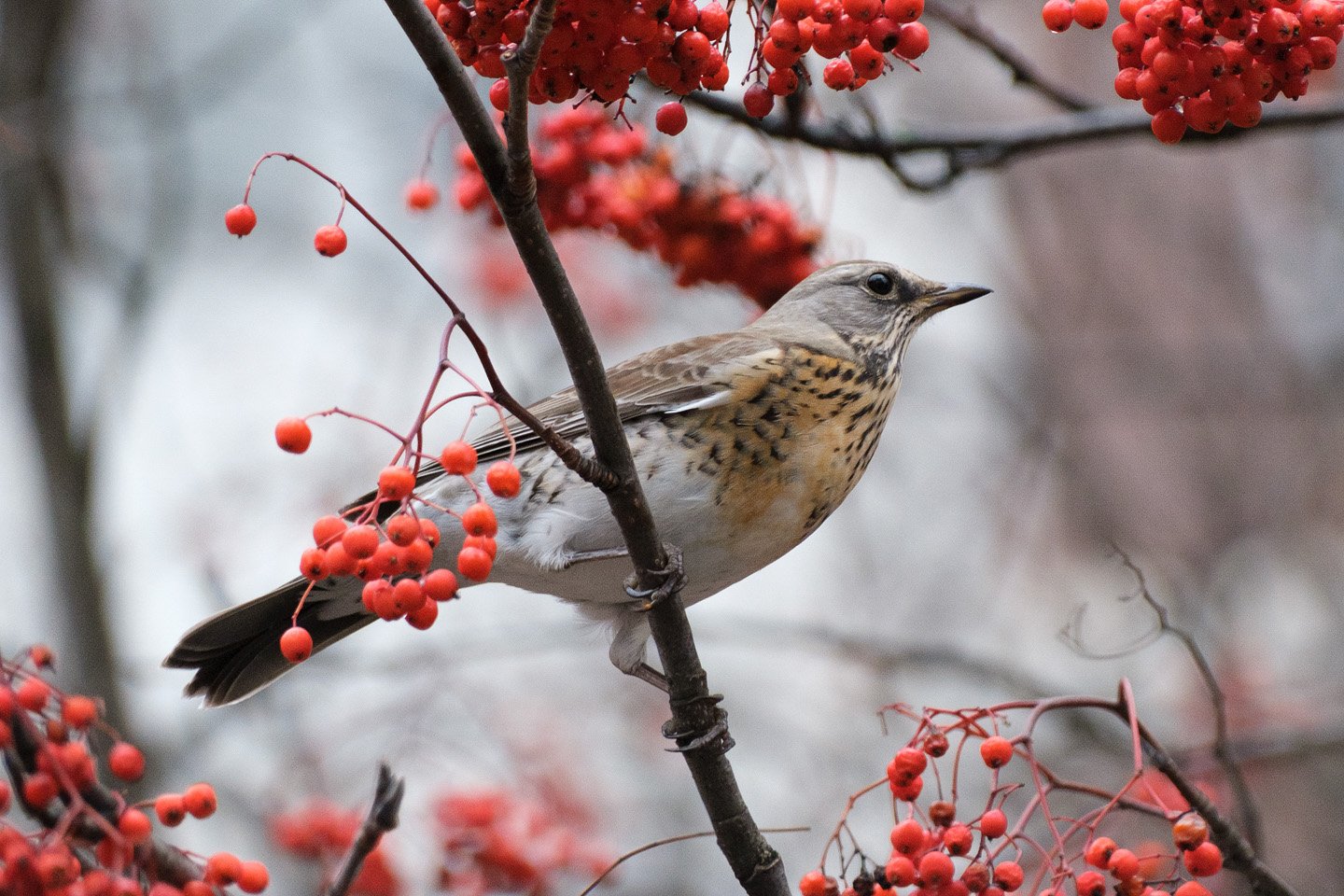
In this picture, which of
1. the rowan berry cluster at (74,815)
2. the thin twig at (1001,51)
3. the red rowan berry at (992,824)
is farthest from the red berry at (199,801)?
the thin twig at (1001,51)

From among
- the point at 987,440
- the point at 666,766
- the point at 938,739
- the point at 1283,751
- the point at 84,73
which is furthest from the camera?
the point at 987,440

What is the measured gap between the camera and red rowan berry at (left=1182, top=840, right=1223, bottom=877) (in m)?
2.33

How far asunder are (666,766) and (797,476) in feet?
15.2

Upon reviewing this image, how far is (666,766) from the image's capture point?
8039 mm

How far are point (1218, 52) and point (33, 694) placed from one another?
1.97 m

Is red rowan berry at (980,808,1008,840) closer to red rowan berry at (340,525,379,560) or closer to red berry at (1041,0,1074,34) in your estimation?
red rowan berry at (340,525,379,560)

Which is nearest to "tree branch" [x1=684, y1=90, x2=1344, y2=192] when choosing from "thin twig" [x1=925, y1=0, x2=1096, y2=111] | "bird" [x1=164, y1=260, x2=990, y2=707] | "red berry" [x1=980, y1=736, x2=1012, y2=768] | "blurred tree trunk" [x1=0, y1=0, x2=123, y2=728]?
"thin twig" [x1=925, y1=0, x2=1096, y2=111]

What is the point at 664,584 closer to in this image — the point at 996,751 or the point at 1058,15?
the point at 996,751

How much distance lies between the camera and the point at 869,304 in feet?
14.8

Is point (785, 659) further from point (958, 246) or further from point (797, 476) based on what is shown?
point (797, 476)

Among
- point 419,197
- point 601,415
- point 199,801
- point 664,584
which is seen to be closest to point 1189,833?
point 664,584

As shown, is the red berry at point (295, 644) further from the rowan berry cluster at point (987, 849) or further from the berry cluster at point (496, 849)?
the berry cluster at point (496, 849)

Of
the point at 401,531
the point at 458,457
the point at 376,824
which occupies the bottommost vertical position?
the point at 376,824

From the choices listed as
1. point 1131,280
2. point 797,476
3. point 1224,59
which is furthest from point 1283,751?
point 1131,280
